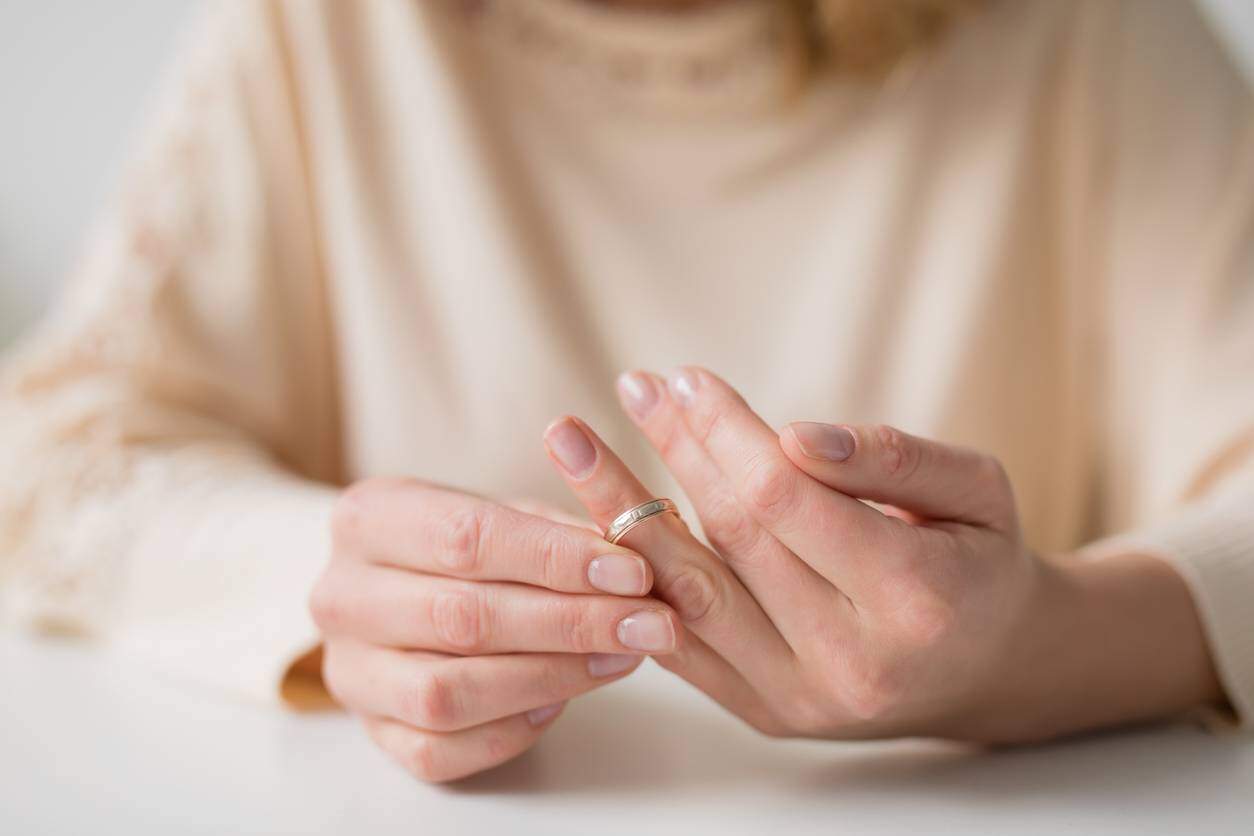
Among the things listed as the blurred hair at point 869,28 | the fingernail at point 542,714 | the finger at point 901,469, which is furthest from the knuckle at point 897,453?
the blurred hair at point 869,28

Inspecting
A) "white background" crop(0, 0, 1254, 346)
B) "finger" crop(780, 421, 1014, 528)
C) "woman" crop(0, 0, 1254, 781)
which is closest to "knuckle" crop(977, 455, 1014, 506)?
"finger" crop(780, 421, 1014, 528)

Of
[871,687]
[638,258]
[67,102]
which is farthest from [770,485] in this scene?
[67,102]

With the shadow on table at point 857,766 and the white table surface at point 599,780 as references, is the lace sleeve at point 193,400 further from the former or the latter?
the shadow on table at point 857,766

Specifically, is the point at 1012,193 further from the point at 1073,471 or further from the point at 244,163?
the point at 244,163

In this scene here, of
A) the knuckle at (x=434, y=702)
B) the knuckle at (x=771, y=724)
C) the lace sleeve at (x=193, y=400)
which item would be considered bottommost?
the knuckle at (x=771, y=724)

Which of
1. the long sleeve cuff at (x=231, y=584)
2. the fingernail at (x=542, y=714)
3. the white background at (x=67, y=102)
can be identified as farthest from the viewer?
the white background at (x=67, y=102)

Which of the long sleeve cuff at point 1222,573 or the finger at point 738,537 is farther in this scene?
the long sleeve cuff at point 1222,573

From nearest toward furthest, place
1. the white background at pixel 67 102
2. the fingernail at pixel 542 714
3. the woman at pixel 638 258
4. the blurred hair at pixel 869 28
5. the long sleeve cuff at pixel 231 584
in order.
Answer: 1. the fingernail at pixel 542 714
2. the long sleeve cuff at pixel 231 584
3. the woman at pixel 638 258
4. the blurred hair at pixel 869 28
5. the white background at pixel 67 102
